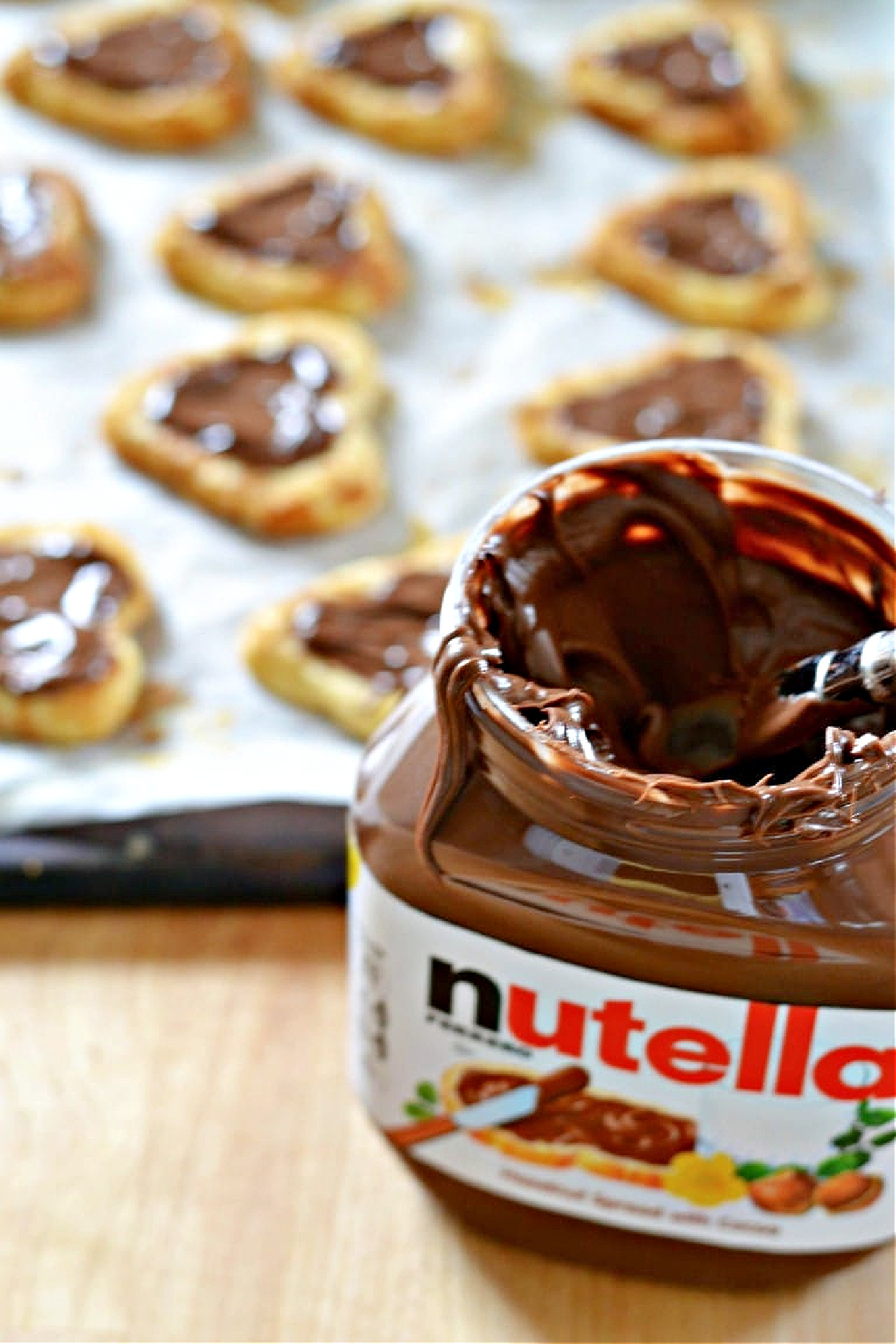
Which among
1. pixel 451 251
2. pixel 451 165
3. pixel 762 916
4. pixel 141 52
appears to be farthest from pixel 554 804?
pixel 141 52

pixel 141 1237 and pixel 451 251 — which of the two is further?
pixel 451 251

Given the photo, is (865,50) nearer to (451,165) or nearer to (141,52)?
(451,165)

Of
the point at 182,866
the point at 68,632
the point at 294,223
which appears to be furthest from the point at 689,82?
the point at 182,866

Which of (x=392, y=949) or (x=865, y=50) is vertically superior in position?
(x=865, y=50)

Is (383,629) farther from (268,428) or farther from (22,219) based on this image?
(22,219)

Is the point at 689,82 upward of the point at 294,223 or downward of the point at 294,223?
upward

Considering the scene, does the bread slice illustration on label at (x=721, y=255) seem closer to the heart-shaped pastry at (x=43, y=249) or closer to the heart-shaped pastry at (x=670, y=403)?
the heart-shaped pastry at (x=670, y=403)

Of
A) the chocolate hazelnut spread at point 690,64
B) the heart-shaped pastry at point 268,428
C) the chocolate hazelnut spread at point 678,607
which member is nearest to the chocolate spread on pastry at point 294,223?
the heart-shaped pastry at point 268,428
